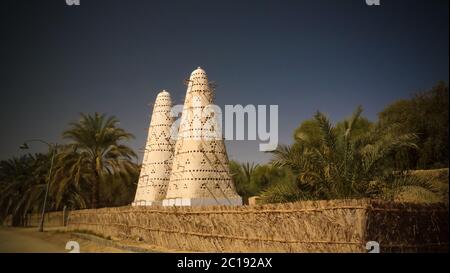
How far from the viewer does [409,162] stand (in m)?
26.1

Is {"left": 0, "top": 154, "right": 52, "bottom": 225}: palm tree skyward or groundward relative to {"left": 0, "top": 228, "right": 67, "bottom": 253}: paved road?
skyward

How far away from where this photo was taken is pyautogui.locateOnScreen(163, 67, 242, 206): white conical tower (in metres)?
20.1

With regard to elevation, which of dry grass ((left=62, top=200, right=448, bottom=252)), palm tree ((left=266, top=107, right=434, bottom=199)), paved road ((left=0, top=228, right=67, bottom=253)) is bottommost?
paved road ((left=0, top=228, right=67, bottom=253))

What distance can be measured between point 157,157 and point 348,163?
14242 mm

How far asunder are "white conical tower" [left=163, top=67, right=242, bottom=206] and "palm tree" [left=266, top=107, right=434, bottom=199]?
22.8 feet

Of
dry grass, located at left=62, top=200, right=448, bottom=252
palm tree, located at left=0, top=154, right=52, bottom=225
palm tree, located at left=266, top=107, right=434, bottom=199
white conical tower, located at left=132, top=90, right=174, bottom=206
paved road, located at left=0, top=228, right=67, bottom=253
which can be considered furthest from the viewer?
palm tree, located at left=0, top=154, right=52, bottom=225

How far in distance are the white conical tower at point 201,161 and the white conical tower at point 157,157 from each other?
3634 millimetres

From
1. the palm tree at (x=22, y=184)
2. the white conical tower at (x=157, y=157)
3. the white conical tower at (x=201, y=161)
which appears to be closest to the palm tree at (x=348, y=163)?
the white conical tower at (x=201, y=161)

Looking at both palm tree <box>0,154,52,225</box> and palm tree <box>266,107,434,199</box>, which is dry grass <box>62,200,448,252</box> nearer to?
palm tree <box>266,107,434,199</box>

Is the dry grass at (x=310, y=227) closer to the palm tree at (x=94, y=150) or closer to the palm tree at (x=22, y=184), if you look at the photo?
the palm tree at (x=94, y=150)

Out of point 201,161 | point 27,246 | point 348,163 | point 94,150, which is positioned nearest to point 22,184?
point 94,150

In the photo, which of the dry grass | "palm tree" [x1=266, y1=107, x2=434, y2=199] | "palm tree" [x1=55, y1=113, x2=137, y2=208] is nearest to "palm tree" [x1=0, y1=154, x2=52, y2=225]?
"palm tree" [x1=55, y1=113, x2=137, y2=208]

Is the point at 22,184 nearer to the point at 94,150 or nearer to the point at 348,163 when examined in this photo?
the point at 94,150
